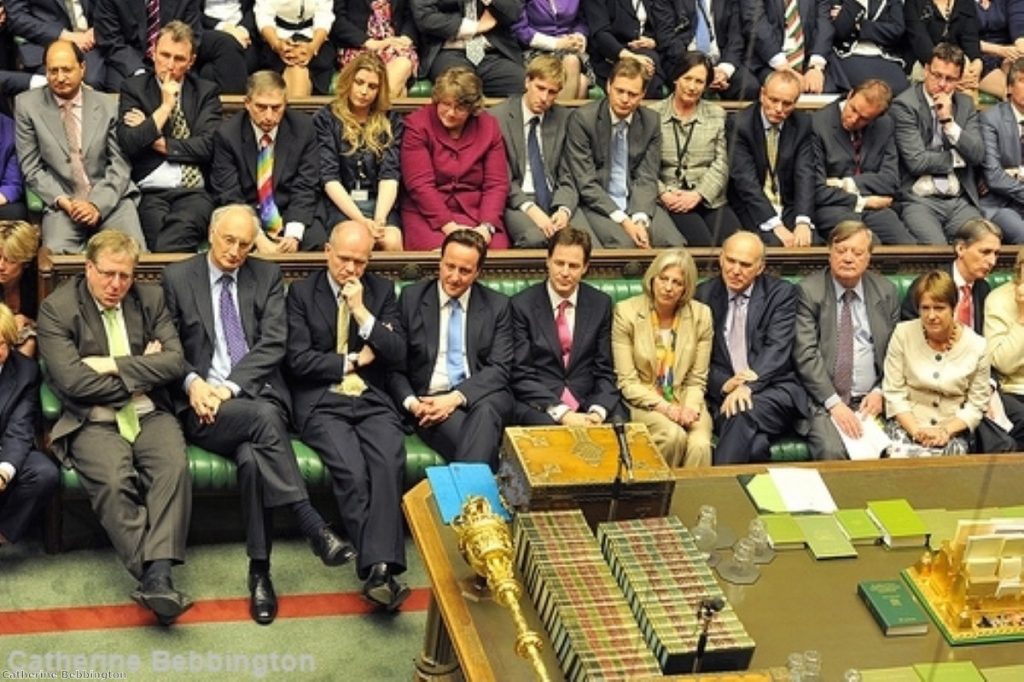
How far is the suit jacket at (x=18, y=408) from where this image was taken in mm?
5738

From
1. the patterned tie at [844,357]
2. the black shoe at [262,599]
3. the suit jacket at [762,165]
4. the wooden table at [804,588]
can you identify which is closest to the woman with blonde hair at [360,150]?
the suit jacket at [762,165]

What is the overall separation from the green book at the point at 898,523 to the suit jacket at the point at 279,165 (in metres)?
2.83

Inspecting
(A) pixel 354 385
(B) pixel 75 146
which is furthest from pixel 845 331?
(B) pixel 75 146

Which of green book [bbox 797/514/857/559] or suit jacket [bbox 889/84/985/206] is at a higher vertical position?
suit jacket [bbox 889/84/985/206]

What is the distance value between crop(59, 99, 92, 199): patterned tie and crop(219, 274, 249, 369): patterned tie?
3.24ft

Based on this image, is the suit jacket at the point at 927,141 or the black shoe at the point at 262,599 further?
the suit jacket at the point at 927,141

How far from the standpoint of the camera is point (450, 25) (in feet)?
26.3

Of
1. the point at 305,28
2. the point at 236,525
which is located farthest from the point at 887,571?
the point at 305,28

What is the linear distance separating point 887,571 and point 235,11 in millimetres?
4271

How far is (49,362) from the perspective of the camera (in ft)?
19.1

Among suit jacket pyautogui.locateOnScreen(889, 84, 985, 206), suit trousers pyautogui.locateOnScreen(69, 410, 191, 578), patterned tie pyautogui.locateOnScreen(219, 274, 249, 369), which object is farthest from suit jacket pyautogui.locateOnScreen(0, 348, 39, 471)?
suit jacket pyautogui.locateOnScreen(889, 84, 985, 206)

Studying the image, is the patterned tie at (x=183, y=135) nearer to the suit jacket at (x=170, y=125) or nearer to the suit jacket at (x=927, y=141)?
the suit jacket at (x=170, y=125)

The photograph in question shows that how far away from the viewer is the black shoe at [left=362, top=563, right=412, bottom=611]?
230 inches

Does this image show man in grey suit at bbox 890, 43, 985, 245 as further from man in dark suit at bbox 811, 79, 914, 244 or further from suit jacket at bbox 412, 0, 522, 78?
suit jacket at bbox 412, 0, 522, 78
